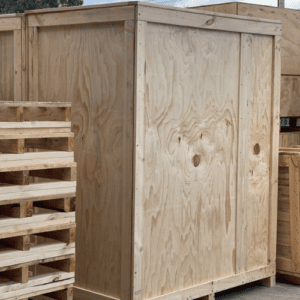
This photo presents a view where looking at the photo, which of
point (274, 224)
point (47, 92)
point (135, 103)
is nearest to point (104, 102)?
point (135, 103)

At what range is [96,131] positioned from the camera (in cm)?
478

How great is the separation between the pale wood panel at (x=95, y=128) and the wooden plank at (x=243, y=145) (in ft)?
4.42

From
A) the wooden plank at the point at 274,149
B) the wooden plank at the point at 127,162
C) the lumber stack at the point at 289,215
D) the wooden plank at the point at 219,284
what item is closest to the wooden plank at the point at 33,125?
the wooden plank at the point at 127,162

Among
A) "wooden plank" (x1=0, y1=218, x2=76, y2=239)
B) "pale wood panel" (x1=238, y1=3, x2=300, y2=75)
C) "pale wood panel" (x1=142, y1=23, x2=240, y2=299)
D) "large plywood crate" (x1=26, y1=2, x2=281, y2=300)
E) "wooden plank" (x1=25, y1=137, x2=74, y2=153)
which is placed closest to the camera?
"wooden plank" (x1=0, y1=218, x2=76, y2=239)

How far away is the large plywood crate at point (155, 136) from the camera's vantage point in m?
4.59

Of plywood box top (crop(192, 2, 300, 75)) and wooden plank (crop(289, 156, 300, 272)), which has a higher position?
plywood box top (crop(192, 2, 300, 75))

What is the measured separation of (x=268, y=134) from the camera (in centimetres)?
579

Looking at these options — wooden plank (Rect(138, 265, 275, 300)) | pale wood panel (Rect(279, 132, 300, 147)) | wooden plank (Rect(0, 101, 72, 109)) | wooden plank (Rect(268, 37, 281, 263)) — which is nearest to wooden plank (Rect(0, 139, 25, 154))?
wooden plank (Rect(0, 101, 72, 109))

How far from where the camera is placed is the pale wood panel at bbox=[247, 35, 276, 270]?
5.61 meters

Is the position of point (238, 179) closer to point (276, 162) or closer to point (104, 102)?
point (276, 162)

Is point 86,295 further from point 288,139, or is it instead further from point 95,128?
point 288,139

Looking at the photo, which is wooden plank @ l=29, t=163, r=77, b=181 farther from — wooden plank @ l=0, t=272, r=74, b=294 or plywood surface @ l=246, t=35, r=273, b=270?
plywood surface @ l=246, t=35, r=273, b=270

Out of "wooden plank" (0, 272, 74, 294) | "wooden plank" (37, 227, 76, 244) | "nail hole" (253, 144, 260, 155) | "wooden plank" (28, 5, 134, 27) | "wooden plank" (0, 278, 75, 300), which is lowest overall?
"wooden plank" (0, 278, 75, 300)

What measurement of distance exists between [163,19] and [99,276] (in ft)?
7.06
